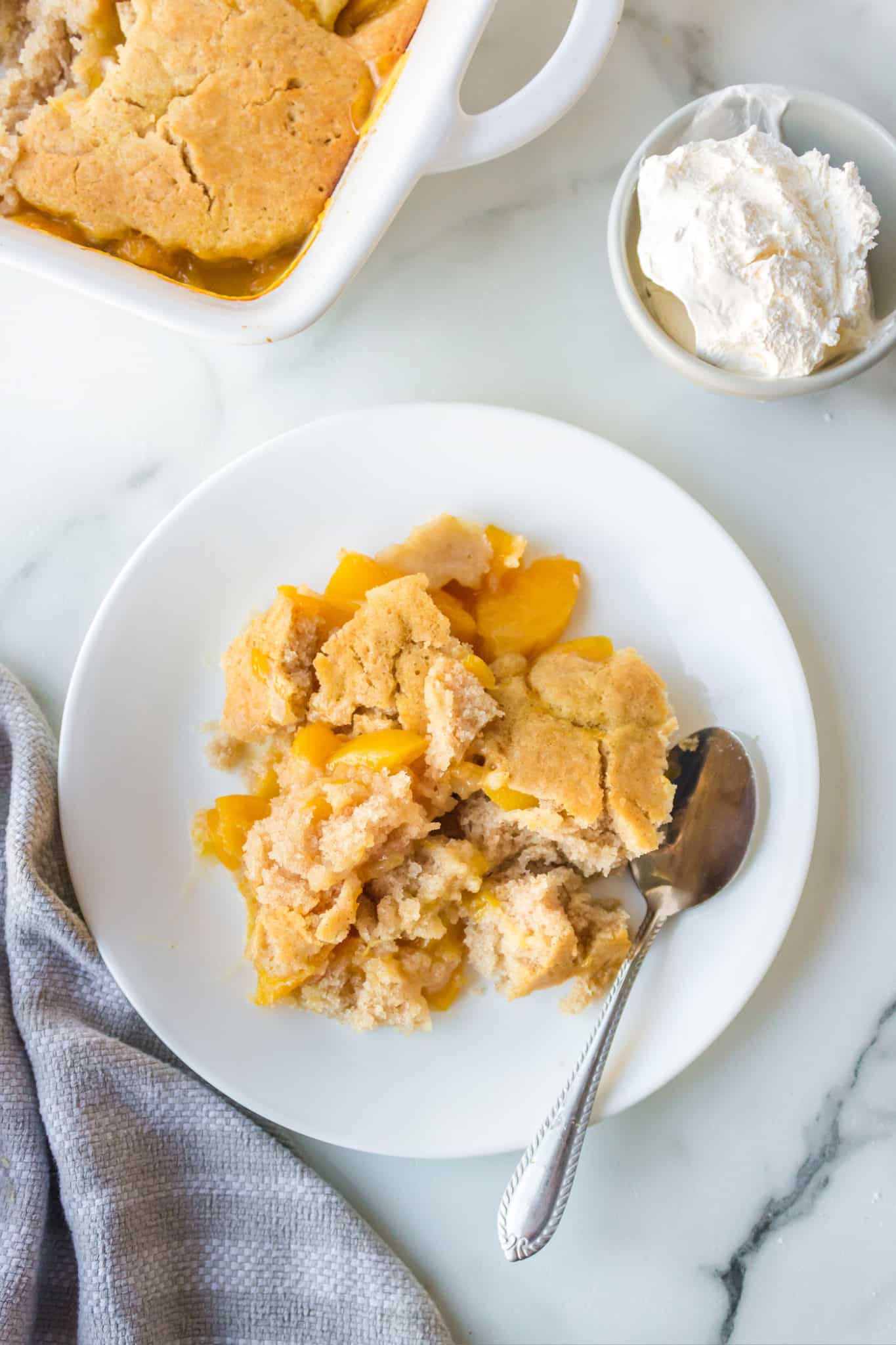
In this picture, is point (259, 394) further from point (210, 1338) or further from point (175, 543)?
point (210, 1338)

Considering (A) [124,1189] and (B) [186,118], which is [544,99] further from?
(A) [124,1189]

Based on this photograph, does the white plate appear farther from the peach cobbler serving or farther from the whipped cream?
the whipped cream

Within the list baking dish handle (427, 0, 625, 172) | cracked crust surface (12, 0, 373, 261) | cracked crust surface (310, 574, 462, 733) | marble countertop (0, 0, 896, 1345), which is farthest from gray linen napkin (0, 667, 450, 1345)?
baking dish handle (427, 0, 625, 172)

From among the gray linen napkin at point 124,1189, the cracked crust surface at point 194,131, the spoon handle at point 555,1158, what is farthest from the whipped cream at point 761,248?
the gray linen napkin at point 124,1189

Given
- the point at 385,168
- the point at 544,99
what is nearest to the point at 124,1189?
the point at 385,168

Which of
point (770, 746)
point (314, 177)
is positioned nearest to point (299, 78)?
point (314, 177)
